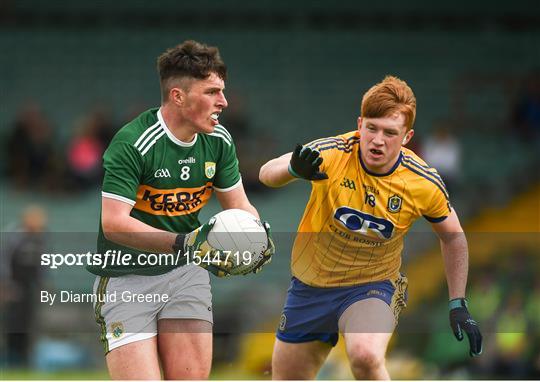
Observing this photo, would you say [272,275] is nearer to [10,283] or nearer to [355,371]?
[10,283]

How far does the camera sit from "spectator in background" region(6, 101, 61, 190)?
50.4 ft

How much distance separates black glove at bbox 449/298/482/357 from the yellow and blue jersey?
43 cm

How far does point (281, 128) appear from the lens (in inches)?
695

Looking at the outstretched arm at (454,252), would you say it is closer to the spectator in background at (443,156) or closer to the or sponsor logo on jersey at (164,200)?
the or sponsor logo on jersey at (164,200)

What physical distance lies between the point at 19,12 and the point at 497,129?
798cm

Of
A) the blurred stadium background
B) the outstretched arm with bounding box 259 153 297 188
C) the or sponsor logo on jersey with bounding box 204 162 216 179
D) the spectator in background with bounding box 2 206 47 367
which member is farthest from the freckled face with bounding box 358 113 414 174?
the spectator in background with bounding box 2 206 47 367

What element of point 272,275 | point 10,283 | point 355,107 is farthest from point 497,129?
point 10,283

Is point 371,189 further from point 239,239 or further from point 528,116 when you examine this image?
point 528,116

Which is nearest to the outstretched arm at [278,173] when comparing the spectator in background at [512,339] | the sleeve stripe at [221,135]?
the sleeve stripe at [221,135]

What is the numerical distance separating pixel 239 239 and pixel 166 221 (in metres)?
0.45

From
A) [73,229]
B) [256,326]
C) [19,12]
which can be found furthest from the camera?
[19,12]

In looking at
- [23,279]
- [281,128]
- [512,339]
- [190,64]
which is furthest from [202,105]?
[281,128]

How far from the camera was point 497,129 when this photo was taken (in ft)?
57.9

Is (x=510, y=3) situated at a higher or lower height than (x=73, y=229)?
higher
